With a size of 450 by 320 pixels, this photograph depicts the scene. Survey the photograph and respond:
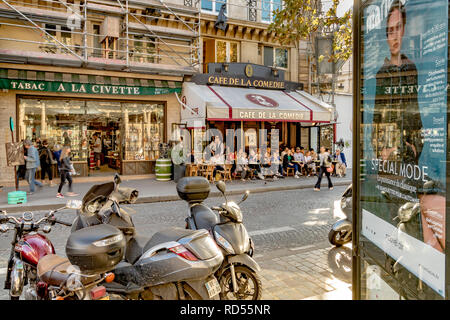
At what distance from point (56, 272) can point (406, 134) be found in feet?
8.13

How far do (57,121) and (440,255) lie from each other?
15.6m

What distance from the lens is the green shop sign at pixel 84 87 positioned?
13.2m

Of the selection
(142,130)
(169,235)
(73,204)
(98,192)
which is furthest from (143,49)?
(169,235)

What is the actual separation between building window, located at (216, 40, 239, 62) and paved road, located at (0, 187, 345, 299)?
881cm

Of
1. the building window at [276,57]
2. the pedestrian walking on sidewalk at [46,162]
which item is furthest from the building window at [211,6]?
the pedestrian walking on sidewalk at [46,162]

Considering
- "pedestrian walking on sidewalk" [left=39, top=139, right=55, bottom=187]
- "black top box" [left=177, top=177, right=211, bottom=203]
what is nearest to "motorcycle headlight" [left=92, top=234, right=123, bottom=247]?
"black top box" [left=177, top=177, right=211, bottom=203]

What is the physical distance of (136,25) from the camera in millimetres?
15695

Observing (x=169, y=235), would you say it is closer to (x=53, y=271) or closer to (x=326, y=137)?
(x=53, y=271)

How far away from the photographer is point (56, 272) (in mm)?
2627

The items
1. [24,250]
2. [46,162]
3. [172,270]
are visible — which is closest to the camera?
[172,270]

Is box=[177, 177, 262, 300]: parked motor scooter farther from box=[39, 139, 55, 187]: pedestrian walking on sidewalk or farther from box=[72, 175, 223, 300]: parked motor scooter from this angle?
box=[39, 139, 55, 187]: pedestrian walking on sidewalk

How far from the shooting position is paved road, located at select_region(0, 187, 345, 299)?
604 centimetres

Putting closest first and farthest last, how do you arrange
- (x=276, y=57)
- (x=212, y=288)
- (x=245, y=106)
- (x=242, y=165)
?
(x=212, y=288)
(x=245, y=106)
(x=242, y=165)
(x=276, y=57)
